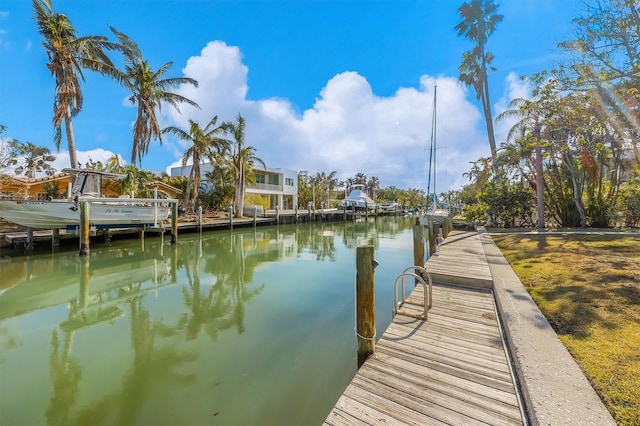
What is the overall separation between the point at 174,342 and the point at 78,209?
35.7 feet

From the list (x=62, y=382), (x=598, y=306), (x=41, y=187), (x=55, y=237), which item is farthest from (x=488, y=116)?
(x=41, y=187)

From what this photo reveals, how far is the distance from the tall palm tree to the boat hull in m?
4.11

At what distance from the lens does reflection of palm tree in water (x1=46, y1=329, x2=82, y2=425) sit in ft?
10.8

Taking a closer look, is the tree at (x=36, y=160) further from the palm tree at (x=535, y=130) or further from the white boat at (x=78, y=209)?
the palm tree at (x=535, y=130)

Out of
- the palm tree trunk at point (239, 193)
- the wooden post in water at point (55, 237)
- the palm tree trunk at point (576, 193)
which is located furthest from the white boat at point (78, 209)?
the palm tree trunk at point (576, 193)

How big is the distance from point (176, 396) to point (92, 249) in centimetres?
1336

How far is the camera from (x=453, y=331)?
156 inches

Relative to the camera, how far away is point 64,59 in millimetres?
14180

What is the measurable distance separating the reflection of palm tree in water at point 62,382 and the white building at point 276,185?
2868 cm

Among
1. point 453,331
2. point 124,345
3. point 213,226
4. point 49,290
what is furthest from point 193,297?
point 213,226

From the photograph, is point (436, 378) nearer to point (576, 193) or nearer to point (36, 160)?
point (576, 193)

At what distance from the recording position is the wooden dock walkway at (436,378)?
7.98ft

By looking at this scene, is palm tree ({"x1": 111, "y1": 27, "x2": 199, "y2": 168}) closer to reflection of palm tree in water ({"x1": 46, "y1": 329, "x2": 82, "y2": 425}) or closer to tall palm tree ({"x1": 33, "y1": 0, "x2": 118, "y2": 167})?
tall palm tree ({"x1": 33, "y1": 0, "x2": 118, "y2": 167})

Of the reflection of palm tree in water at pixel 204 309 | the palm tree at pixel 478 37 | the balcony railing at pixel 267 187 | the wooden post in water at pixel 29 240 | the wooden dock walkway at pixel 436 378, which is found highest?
the palm tree at pixel 478 37
